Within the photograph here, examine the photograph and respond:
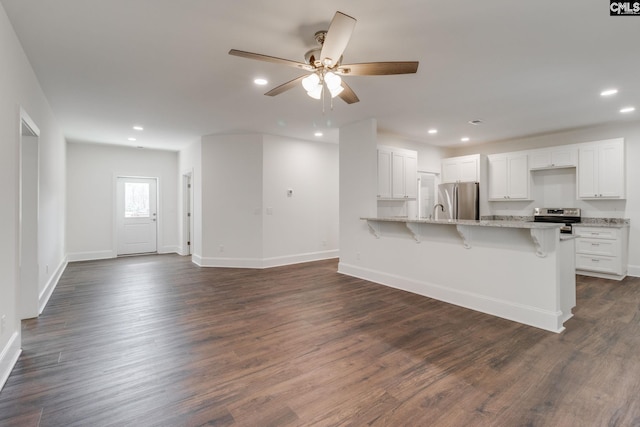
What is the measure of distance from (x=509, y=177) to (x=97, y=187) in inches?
360

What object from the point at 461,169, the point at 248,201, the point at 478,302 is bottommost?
the point at 478,302

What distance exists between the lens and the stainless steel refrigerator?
6594 mm

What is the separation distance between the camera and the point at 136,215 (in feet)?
25.0

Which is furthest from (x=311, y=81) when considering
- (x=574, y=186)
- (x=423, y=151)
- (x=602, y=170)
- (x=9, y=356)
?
(x=574, y=186)

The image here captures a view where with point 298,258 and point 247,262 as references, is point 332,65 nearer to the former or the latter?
point 247,262

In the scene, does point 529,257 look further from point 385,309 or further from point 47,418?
point 47,418

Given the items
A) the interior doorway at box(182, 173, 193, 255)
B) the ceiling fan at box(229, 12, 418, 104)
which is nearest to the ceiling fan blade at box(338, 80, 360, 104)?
the ceiling fan at box(229, 12, 418, 104)

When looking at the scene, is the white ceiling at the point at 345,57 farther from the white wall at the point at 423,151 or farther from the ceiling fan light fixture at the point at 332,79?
the white wall at the point at 423,151

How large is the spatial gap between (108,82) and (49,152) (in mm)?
1940

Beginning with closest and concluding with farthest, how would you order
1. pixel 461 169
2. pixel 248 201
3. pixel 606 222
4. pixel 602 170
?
1. pixel 602 170
2. pixel 606 222
3. pixel 248 201
4. pixel 461 169

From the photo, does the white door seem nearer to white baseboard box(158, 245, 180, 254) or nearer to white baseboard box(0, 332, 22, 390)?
white baseboard box(158, 245, 180, 254)

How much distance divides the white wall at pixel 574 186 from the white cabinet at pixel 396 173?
2.22 metres

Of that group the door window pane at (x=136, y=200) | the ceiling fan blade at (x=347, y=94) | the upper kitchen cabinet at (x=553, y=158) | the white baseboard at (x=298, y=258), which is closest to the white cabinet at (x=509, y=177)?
the upper kitchen cabinet at (x=553, y=158)

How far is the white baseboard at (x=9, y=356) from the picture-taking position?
2145mm
